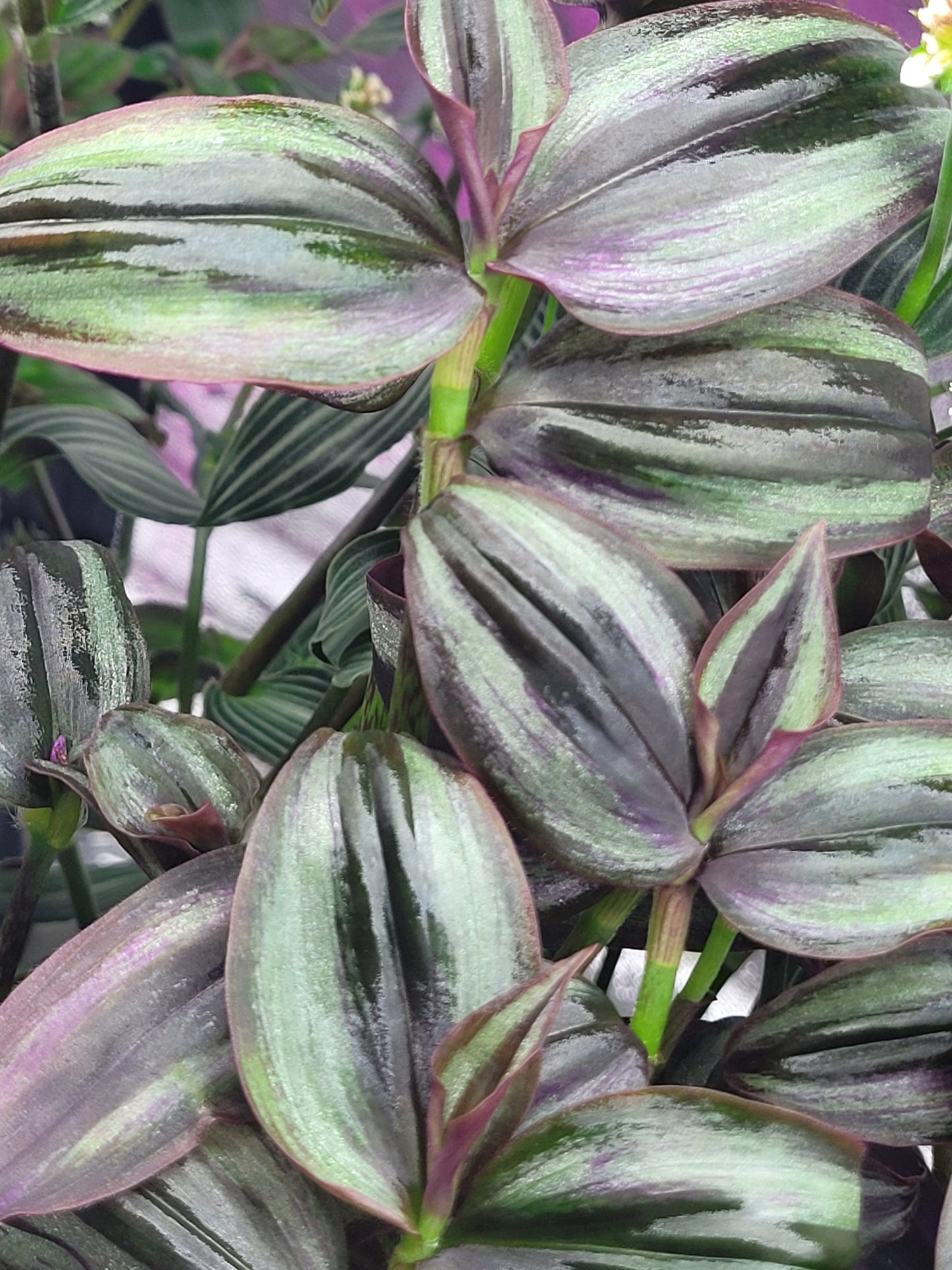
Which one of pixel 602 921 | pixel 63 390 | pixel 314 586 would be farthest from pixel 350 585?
pixel 63 390

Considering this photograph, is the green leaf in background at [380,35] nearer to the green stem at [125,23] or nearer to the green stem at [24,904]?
the green stem at [125,23]

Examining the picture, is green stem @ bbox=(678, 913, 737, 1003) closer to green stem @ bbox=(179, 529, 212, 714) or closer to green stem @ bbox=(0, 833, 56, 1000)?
green stem @ bbox=(0, 833, 56, 1000)

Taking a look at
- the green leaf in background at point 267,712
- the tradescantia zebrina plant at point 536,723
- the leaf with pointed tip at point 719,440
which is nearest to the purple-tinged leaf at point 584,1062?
the tradescantia zebrina plant at point 536,723

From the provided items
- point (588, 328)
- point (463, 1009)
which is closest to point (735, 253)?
point (588, 328)

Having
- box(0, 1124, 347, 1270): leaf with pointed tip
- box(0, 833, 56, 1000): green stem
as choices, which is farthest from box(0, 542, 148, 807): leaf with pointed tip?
box(0, 1124, 347, 1270): leaf with pointed tip

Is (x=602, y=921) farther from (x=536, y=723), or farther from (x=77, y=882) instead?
(x=77, y=882)
